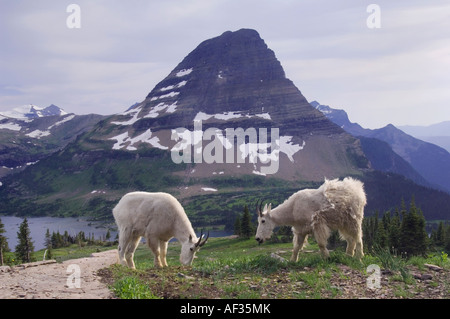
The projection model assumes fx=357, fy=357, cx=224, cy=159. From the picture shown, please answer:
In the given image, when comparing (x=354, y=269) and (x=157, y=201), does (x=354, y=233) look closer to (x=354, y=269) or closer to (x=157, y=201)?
(x=354, y=269)

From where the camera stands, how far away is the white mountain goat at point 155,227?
15906 millimetres

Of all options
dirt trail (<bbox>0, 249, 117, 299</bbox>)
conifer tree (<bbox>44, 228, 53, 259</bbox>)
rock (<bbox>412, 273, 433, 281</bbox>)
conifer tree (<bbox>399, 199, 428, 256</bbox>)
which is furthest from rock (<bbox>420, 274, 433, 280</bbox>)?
conifer tree (<bbox>44, 228, 53, 259</bbox>)

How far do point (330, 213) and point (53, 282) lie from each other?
10.9 meters

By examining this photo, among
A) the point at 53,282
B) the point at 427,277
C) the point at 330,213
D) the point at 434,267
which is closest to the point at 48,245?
the point at 53,282

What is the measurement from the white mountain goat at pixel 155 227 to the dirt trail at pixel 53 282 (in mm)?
1813

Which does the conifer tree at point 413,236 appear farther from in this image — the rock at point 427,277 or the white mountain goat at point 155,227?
the white mountain goat at point 155,227

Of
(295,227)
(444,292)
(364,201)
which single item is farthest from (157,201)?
(444,292)

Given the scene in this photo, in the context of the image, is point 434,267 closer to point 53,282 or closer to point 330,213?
point 330,213

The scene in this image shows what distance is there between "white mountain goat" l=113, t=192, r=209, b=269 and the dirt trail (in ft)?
5.95

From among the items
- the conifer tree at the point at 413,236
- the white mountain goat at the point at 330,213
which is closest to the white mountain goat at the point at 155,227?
the white mountain goat at the point at 330,213

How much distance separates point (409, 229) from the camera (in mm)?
49875
